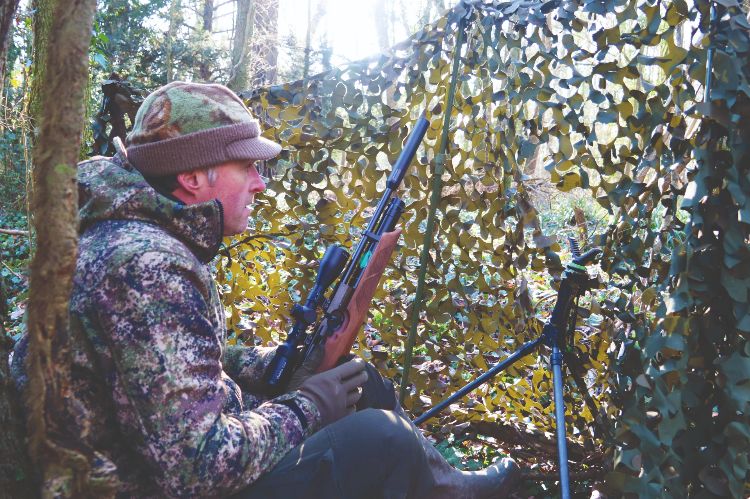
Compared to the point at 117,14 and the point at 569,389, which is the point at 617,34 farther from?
the point at 117,14

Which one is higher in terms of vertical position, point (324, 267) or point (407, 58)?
point (407, 58)

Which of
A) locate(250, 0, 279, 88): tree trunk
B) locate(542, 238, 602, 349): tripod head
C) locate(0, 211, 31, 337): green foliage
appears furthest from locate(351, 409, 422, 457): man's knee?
locate(250, 0, 279, 88): tree trunk

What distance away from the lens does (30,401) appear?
131cm

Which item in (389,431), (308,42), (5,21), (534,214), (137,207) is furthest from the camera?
(308,42)

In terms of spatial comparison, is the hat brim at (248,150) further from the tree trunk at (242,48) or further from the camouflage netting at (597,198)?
the tree trunk at (242,48)

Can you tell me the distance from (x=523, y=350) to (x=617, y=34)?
126 centimetres

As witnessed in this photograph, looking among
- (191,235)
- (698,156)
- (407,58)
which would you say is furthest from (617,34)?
(191,235)

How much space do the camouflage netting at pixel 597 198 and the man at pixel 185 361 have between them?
0.82 meters

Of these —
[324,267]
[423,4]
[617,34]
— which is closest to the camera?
[617,34]

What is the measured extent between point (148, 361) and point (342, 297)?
3.71 feet

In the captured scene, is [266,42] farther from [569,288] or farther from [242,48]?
[569,288]

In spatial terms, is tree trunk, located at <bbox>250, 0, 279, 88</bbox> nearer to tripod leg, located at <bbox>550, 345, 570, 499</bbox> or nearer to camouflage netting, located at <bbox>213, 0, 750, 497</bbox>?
camouflage netting, located at <bbox>213, 0, 750, 497</bbox>

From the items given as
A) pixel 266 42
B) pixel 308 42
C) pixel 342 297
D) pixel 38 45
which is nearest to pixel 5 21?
pixel 342 297

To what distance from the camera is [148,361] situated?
5.46ft
